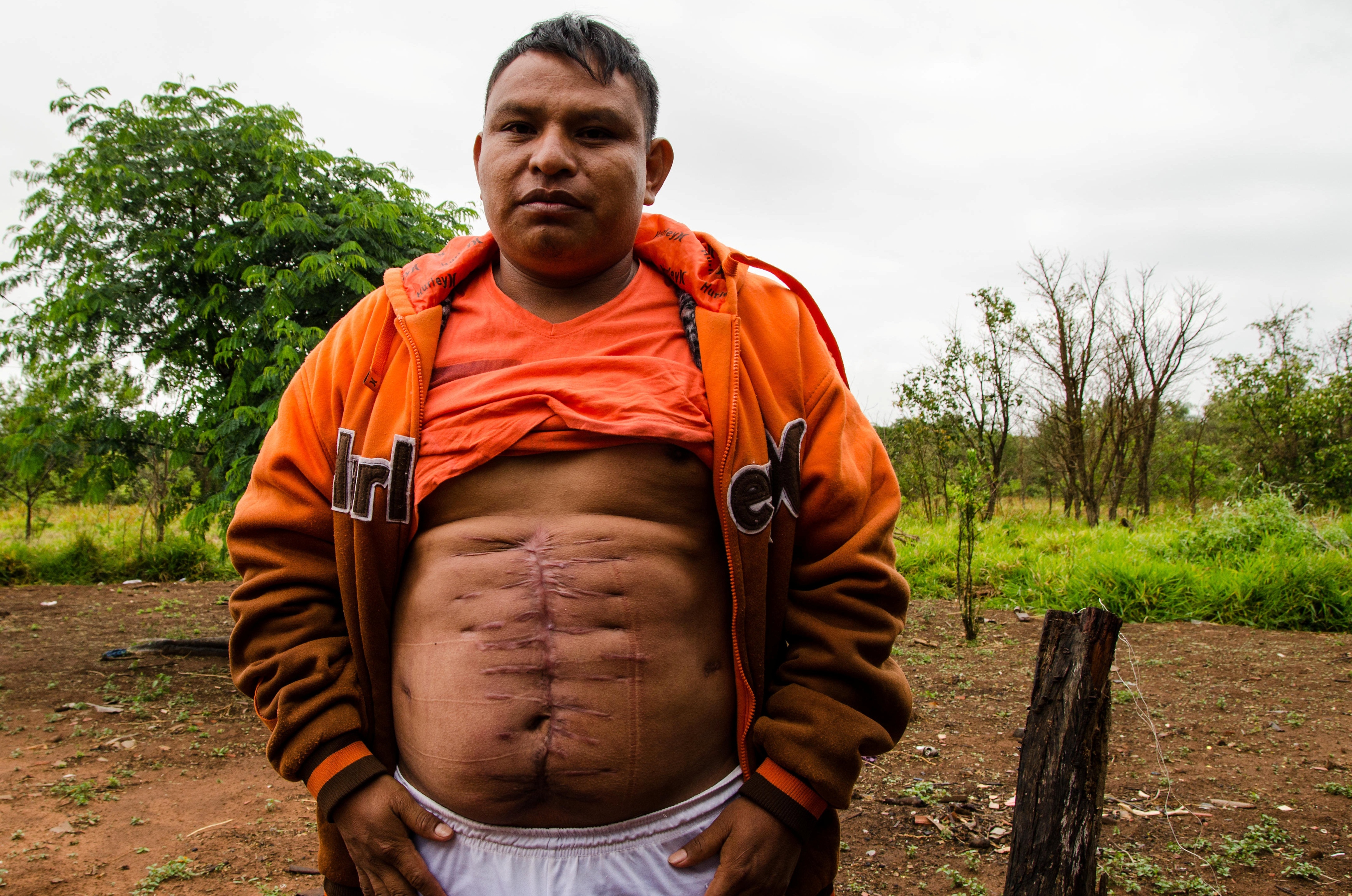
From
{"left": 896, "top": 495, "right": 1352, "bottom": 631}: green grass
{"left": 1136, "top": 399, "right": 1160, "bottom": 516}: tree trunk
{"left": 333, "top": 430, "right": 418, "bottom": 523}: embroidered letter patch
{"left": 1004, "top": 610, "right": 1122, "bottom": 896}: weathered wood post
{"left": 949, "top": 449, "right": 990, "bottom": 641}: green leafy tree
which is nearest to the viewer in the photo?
{"left": 333, "top": 430, "right": 418, "bottom": 523}: embroidered letter patch

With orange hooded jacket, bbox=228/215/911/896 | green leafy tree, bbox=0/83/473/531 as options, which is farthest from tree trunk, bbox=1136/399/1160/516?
orange hooded jacket, bbox=228/215/911/896

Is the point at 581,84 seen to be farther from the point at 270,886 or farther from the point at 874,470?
the point at 270,886

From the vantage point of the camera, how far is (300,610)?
1496 mm

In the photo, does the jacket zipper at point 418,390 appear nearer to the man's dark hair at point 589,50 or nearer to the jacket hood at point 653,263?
the jacket hood at point 653,263

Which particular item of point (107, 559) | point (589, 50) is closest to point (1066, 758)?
point (589, 50)

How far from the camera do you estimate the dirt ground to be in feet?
11.4

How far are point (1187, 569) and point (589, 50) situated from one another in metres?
8.87

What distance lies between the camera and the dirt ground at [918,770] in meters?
3.47

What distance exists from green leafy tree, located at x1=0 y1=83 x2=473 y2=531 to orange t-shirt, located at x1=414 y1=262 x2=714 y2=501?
3815mm

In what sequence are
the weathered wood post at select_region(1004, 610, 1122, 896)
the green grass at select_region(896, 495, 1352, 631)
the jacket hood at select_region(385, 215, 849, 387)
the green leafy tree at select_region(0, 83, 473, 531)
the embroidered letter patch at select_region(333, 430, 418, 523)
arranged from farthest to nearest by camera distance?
the green grass at select_region(896, 495, 1352, 631) < the green leafy tree at select_region(0, 83, 473, 531) < the weathered wood post at select_region(1004, 610, 1122, 896) < the jacket hood at select_region(385, 215, 849, 387) < the embroidered letter patch at select_region(333, 430, 418, 523)

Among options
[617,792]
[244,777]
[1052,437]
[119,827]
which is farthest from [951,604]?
[1052,437]

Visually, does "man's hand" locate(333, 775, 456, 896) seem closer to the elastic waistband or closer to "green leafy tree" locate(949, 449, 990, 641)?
the elastic waistband

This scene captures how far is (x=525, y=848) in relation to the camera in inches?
54.2

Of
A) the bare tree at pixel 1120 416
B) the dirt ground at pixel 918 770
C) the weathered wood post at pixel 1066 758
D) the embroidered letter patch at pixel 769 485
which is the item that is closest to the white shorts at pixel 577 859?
the embroidered letter patch at pixel 769 485
